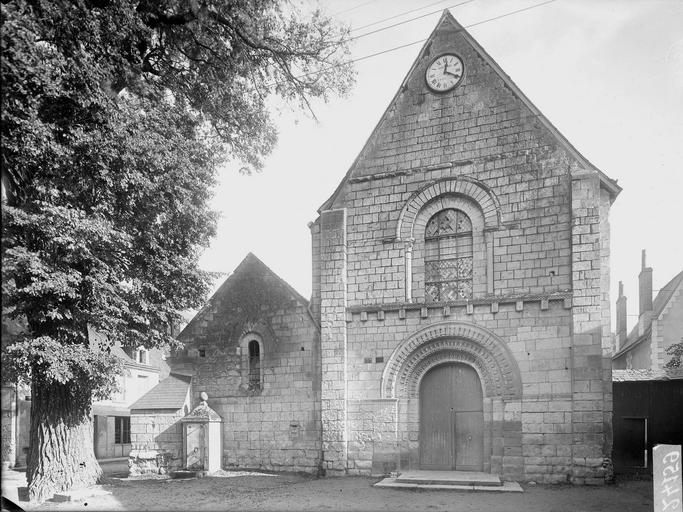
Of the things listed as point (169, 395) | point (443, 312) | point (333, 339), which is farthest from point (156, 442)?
point (443, 312)

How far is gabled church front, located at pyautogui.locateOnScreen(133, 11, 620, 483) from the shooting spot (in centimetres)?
1456

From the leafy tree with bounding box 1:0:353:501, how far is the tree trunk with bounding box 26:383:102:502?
0.10 feet

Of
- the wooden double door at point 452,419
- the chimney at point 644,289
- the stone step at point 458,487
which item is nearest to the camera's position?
the stone step at point 458,487

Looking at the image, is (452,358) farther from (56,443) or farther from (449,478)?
(56,443)

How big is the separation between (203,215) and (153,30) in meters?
4.68

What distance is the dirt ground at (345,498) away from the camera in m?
12.0

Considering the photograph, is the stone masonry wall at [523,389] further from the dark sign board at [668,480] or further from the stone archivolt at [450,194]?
the dark sign board at [668,480]

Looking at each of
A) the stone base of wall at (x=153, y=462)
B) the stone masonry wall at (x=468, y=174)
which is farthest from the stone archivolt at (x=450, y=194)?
the stone base of wall at (x=153, y=462)

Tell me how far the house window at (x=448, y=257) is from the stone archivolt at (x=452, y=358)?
907mm

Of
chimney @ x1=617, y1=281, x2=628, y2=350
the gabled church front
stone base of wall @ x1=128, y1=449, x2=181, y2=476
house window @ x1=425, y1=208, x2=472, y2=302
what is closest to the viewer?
the gabled church front

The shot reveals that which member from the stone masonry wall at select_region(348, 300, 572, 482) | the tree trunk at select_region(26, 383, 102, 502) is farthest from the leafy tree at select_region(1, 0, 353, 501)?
the stone masonry wall at select_region(348, 300, 572, 482)

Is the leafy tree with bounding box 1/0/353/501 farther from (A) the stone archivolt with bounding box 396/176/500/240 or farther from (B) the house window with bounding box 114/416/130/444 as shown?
(B) the house window with bounding box 114/416/130/444

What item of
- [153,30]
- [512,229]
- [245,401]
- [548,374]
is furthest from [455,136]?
[245,401]

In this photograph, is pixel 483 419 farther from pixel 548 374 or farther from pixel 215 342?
pixel 215 342
